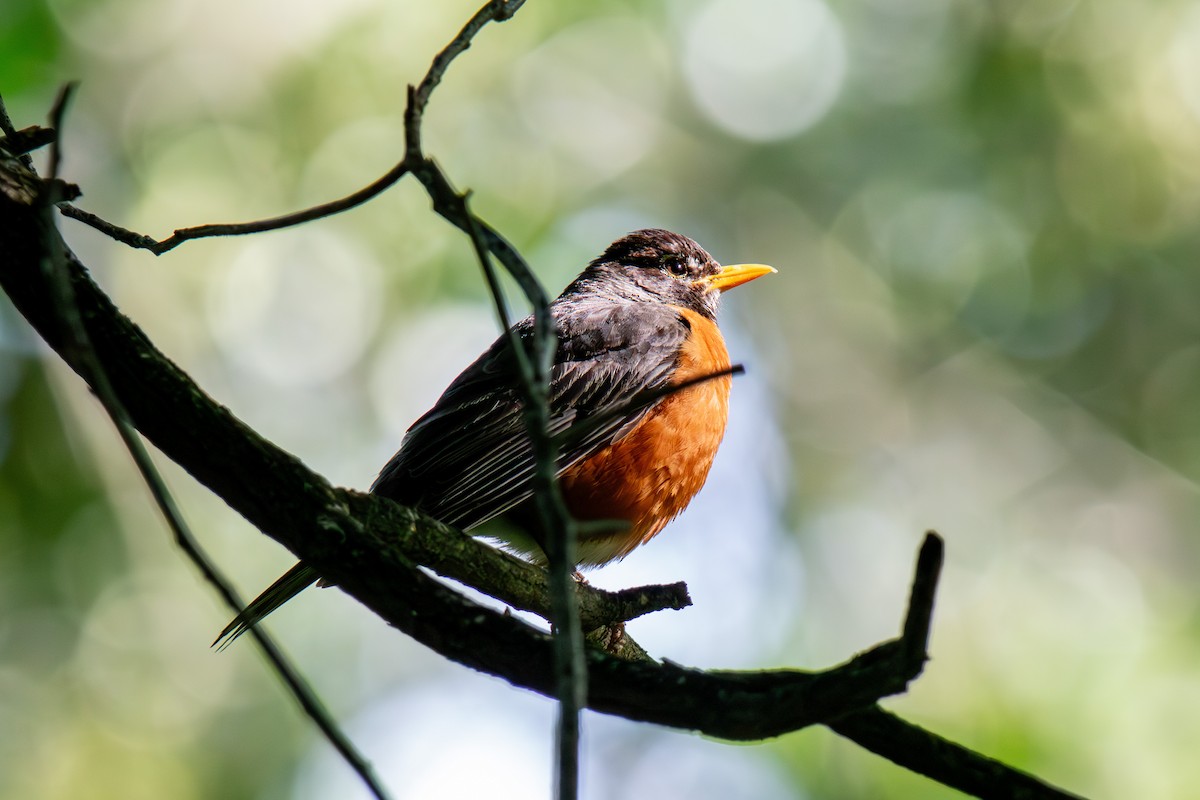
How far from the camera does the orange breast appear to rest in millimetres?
4836

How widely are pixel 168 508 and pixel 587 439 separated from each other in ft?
9.49

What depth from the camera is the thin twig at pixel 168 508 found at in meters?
1.75

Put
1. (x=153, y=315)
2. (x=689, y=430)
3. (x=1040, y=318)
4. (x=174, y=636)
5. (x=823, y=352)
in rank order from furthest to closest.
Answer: (x=823, y=352) < (x=1040, y=318) < (x=153, y=315) < (x=174, y=636) < (x=689, y=430)

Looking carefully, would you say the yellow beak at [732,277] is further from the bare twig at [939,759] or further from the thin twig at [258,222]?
the bare twig at [939,759]

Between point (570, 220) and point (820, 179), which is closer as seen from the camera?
point (570, 220)

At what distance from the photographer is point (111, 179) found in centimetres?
859

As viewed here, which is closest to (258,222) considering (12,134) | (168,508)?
(12,134)

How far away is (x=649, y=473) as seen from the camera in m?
4.92

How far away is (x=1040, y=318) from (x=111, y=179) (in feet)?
24.6

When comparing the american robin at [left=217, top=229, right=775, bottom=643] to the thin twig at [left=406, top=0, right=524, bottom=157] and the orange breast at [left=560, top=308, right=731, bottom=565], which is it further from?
the thin twig at [left=406, top=0, right=524, bottom=157]

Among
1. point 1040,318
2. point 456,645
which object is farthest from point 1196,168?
point 456,645

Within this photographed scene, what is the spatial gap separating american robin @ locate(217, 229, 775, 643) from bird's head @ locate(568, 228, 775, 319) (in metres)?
0.85

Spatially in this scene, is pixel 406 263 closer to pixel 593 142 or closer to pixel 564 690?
pixel 593 142

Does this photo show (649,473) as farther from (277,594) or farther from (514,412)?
(277,594)
